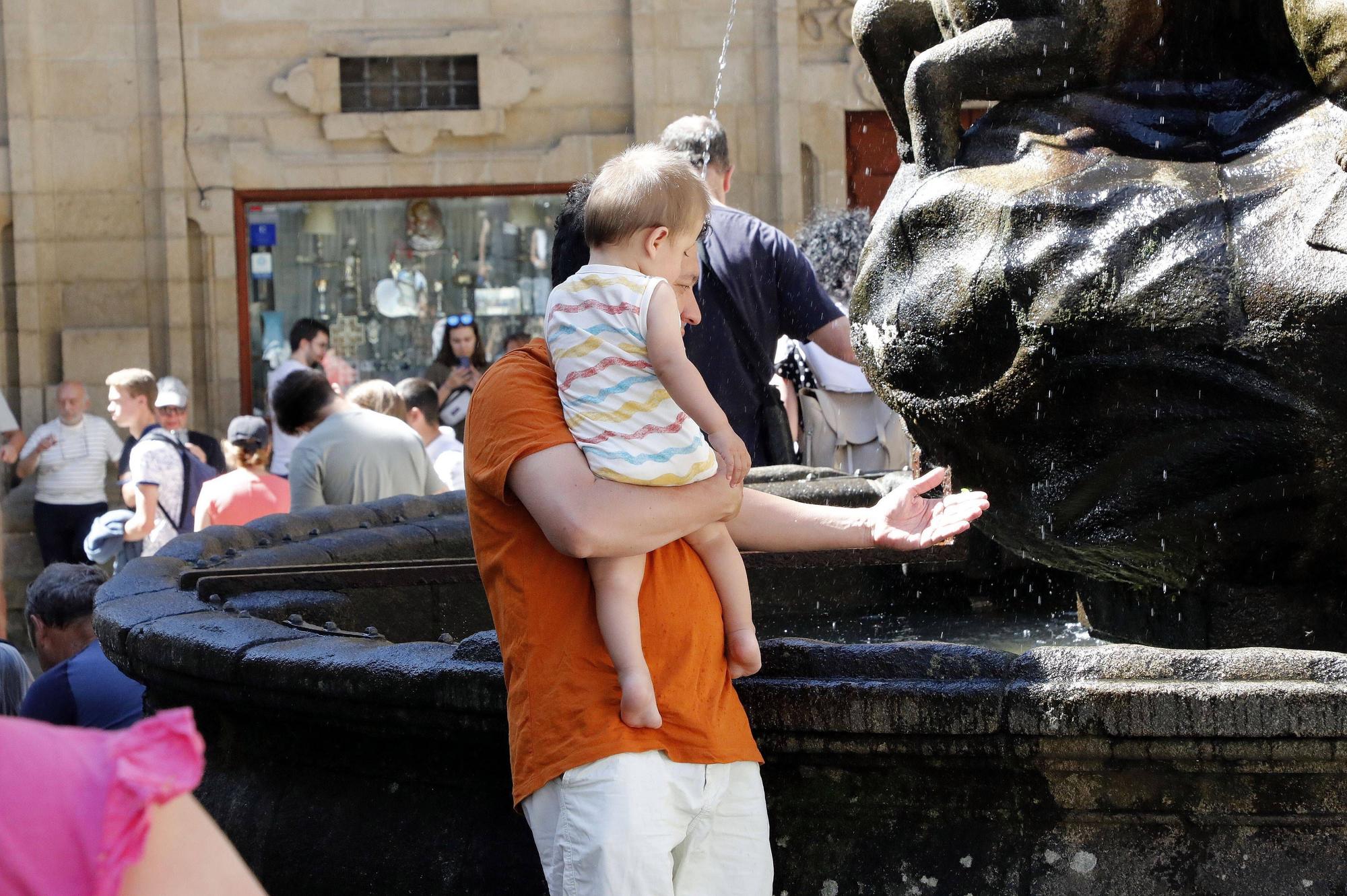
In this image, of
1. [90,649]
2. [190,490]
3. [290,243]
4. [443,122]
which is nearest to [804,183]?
[443,122]

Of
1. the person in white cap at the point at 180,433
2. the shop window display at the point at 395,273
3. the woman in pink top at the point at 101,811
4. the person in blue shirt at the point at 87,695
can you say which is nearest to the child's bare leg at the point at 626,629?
the woman in pink top at the point at 101,811

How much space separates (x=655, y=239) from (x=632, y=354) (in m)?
0.18

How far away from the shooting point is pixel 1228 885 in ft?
9.11

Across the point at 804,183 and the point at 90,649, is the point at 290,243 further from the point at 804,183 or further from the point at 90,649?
the point at 90,649

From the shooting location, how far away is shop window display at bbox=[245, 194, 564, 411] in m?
13.3

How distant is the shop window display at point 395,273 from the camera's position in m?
13.3

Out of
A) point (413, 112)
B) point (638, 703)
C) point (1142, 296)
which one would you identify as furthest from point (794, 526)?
point (413, 112)

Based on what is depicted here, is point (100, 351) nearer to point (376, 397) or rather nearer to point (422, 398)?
point (422, 398)

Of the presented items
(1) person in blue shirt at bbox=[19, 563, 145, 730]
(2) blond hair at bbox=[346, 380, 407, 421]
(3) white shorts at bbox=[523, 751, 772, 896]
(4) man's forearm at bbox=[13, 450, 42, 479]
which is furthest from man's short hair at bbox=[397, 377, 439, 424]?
(3) white shorts at bbox=[523, 751, 772, 896]

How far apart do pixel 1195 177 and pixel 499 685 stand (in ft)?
5.56

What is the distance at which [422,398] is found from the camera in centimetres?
795

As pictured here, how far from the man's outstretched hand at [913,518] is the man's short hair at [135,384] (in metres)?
6.94

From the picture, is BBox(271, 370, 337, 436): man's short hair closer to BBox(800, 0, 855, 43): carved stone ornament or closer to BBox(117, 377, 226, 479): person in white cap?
BBox(117, 377, 226, 479): person in white cap

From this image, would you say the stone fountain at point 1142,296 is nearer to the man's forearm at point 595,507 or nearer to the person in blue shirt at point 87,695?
the man's forearm at point 595,507
